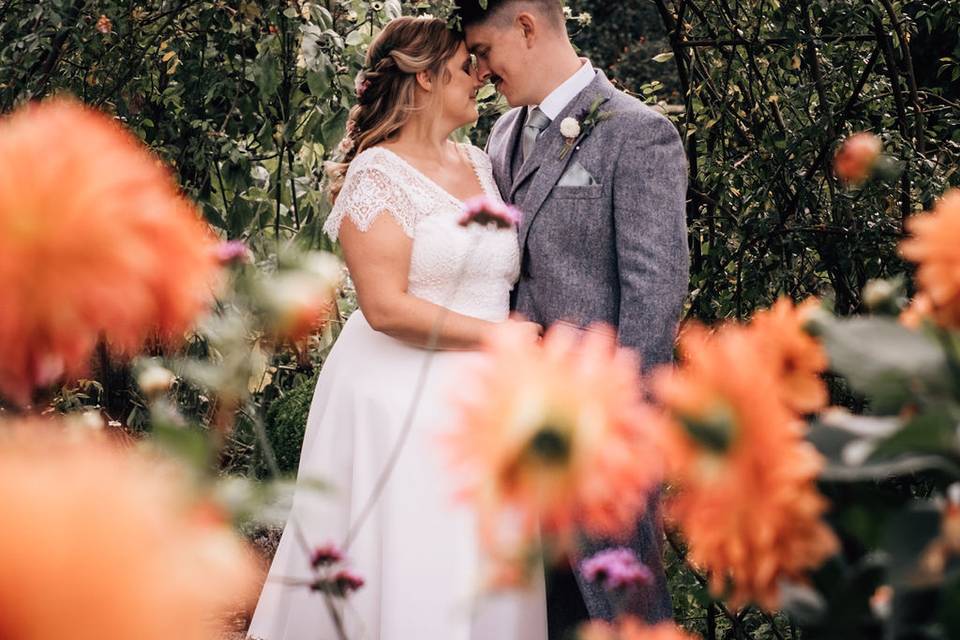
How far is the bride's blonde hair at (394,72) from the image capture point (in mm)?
2781

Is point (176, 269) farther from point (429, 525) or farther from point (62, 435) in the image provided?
point (429, 525)

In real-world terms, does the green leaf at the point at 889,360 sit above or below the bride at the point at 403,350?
above

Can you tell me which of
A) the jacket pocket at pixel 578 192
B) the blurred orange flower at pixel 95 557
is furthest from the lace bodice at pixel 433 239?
the blurred orange flower at pixel 95 557

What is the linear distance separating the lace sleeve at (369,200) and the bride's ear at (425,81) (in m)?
0.25

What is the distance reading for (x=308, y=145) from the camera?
385 centimetres

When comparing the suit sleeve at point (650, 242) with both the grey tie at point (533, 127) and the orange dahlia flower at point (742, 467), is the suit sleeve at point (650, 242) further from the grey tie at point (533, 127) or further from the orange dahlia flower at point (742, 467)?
the orange dahlia flower at point (742, 467)

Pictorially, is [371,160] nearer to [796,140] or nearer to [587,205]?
[587,205]

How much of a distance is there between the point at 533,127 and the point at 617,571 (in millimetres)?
2076

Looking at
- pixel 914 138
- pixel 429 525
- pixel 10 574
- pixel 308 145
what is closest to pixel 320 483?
pixel 10 574

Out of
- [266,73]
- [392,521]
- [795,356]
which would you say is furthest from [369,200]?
[795,356]

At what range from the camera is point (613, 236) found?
99.0 inches

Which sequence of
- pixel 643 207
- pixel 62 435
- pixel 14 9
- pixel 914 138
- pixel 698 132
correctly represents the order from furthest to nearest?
pixel 14 9 → pixel 698 132 → pixel 914 138 → pixel 643 207 → pixel 62 435

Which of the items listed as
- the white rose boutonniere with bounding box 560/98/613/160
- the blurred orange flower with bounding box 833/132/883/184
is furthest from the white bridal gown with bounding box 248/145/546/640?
the blurred orange flower with bounding box 833/132/883/184

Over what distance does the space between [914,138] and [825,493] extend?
250 cm
